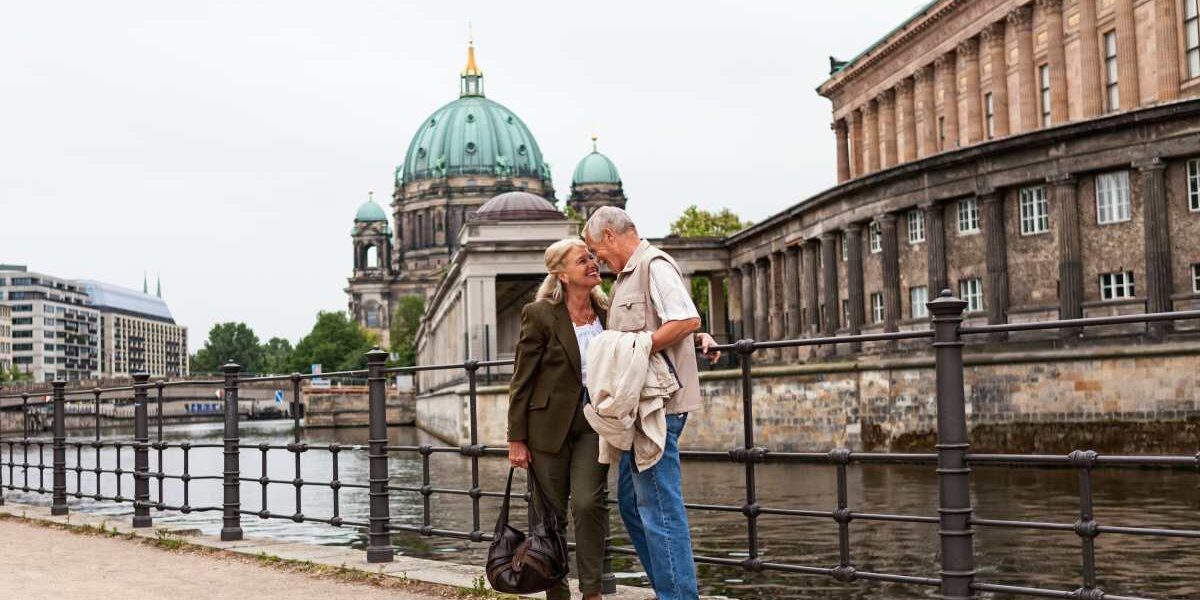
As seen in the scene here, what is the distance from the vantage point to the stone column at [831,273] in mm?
50469

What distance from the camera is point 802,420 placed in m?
39.8

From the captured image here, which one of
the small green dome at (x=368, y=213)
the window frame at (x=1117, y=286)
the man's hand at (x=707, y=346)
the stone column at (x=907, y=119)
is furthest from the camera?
the small green dome at (x=368, y=213)

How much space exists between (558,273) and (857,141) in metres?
67.6

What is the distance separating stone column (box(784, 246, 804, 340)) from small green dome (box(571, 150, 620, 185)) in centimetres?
10298

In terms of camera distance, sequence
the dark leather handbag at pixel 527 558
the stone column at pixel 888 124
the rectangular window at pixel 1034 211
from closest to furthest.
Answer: the dark leather handbag at pixel 527 558 → the rectangular window at pixel 1034 211 → the stone column at pixel 888 124

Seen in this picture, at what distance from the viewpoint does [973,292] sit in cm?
4219

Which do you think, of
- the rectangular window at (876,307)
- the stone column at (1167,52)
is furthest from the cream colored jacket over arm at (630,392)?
the rectangular window at (876,307)

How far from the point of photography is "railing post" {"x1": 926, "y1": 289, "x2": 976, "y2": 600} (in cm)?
750

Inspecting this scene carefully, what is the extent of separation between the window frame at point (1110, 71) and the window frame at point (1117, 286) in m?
11.8

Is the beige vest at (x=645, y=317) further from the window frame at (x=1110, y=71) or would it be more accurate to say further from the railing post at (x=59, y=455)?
the window frame at (x=1110, y=71)

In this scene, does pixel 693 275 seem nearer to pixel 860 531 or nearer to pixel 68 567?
pixel 860 531

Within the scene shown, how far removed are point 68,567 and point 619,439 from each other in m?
6.95

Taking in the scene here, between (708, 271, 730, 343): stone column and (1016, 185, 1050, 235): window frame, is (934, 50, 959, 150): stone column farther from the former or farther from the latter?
(1016, 185, 1050, 235): window frame

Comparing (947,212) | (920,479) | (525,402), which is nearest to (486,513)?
(920,479)
